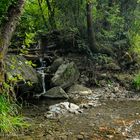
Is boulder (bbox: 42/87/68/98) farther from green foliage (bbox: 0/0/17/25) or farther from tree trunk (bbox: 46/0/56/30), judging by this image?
tree trunk (bbox: 46/0/56/30)

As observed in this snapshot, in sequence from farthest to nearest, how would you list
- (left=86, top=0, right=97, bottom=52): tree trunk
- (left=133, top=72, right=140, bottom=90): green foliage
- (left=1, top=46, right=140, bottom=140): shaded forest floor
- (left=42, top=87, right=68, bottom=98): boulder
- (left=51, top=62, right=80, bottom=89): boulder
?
1. (left=86, top=0, right=97, bottom=52): tree trunk
2. (left=133, top=72, right=140, bottom=90): green foliage
3. (left=51, top=62, right=80, bottom=89): boulder
4. (left=42, top=87, right=68, bottom=98): boulder
5. (left=1, top=46, right=140, bottom=140): shaded forest floor

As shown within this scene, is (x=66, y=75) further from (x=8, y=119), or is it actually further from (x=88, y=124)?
(x=8, y=119)

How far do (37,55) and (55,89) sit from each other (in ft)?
6.31

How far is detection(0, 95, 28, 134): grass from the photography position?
748cm

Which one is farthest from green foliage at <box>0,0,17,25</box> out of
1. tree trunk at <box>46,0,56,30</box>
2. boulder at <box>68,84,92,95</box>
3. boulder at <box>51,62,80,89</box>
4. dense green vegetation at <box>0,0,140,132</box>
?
tree trunk at <box>46,0,56,30</box>

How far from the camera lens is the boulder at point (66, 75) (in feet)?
43.9

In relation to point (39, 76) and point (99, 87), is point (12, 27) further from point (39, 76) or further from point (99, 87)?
point (99, 87)

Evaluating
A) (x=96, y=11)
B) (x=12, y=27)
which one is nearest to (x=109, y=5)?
(x=96, y=11)

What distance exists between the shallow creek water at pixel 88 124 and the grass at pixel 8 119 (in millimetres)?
169

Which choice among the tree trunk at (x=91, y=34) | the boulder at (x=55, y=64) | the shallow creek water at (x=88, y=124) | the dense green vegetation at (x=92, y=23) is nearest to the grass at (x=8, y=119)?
the shallow creek water at (x=88, y=124)

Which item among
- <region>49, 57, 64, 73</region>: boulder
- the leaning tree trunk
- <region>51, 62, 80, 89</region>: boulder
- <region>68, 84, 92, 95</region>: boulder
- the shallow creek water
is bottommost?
the shallow creek water

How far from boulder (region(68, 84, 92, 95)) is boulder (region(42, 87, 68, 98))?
90cm

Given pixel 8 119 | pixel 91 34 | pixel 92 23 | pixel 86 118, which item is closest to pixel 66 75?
pixel 91 34

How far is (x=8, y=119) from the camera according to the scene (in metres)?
7.66
